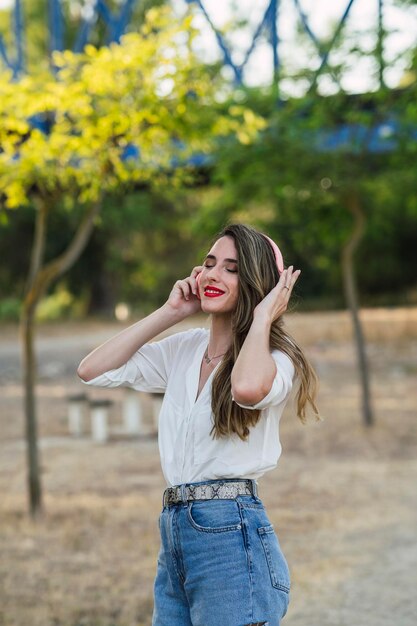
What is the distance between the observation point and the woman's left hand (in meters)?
2.77

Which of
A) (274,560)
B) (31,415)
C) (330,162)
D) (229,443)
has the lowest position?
(274,560)

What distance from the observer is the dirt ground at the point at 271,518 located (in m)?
5.94

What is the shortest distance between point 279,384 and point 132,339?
0.52m

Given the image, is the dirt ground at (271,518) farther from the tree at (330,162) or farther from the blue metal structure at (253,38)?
the blue metal structure at (253,38)

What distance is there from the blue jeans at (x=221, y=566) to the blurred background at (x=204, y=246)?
0.73 m

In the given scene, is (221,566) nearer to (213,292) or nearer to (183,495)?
(183,495)

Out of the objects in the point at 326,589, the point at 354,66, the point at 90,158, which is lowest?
the point at 326,589

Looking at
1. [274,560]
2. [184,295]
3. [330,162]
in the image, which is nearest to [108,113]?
[184,295]

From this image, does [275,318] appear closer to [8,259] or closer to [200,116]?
[200,116]

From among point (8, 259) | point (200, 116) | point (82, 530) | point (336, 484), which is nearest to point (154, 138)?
point (200, 116)

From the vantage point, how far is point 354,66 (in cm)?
1148

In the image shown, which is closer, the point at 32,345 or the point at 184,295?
the point at 184,295

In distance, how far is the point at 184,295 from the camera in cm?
305

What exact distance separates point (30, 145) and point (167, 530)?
4799mm
